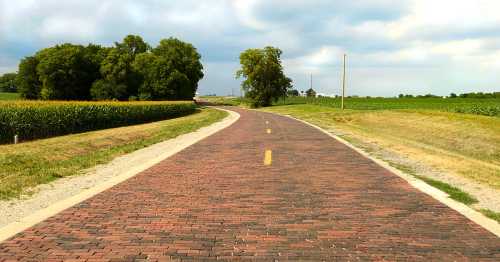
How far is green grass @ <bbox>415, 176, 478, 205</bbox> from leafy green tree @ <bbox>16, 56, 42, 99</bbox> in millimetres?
83224

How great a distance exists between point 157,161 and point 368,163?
5.48 metres

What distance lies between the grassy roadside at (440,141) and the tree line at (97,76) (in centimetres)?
4508

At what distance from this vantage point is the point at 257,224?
582 cm

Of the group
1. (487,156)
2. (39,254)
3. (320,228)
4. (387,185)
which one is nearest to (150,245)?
(39,254)

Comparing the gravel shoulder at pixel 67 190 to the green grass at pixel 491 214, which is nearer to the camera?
the green grass at pixel 491 214

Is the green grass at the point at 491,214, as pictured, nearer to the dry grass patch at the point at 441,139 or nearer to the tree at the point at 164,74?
the dry grass patch at the point at 441,139

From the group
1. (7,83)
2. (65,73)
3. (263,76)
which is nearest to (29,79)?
(65,73)

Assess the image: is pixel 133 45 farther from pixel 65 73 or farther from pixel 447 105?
pixel 447 105

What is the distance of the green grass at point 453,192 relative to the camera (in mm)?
7392

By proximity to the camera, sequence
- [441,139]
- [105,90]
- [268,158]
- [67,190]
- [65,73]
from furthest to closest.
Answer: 1. [105,90]
2. [65,73]
3. [441,139]
4. [268,158]
5. [67,190]

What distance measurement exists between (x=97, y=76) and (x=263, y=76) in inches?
1364

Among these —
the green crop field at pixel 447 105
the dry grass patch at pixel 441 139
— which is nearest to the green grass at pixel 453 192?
the dry grass patch at pixel 441 139

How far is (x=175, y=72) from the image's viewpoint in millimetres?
89562

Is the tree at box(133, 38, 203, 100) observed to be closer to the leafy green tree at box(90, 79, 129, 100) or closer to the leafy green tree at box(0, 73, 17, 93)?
the leafy green tree at box(90, 79, 129, 100)
